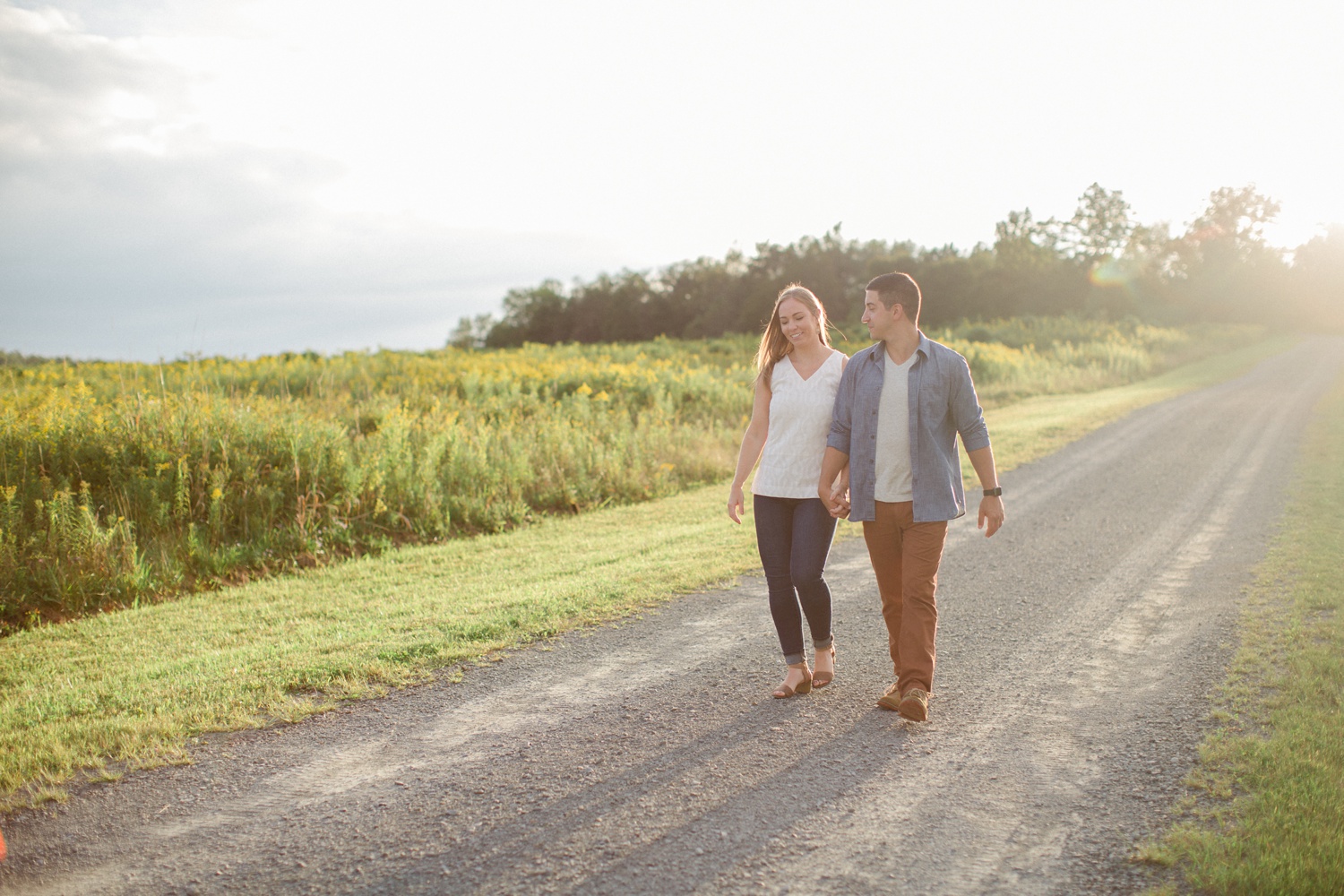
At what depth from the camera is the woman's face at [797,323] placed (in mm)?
4527

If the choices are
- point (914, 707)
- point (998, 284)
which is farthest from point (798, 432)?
point (998, 284)

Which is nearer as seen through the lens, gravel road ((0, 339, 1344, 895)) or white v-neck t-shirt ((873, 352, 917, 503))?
gravel road ((0, 339, 1344, 895))

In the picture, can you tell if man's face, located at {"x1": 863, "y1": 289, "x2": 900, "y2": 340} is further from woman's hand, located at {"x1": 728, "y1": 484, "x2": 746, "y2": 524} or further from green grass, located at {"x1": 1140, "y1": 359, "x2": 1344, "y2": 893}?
green grass, located at {"x1": 1140, "y1": 359, "x2": 1344, "y2": 893}

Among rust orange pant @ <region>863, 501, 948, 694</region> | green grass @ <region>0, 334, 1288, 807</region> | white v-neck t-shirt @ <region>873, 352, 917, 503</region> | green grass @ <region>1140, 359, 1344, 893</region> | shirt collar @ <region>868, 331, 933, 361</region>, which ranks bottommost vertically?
green grass @ <region>1140, 359, 1344, 893</region>

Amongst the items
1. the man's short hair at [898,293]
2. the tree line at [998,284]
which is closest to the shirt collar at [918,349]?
the man's short hair at [898,293]

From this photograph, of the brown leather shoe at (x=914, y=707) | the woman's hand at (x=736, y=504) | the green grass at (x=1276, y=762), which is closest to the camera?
the green grass at (x=1276, y=762)

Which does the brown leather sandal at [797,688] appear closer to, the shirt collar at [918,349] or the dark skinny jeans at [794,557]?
the dark skinny jeans at [794,557]

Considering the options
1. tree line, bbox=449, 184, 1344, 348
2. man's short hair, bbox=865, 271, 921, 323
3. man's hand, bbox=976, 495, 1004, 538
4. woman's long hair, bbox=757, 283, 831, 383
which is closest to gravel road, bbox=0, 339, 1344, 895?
man's hand, bbox=976, 495, 1004, 538

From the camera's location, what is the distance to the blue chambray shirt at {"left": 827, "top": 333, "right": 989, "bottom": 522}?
171 inches

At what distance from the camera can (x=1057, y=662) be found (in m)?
5.23

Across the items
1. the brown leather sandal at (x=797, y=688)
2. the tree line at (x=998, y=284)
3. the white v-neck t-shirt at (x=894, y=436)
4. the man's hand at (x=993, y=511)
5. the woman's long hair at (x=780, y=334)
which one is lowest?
the brown leather sandal at (x=797, y=688)

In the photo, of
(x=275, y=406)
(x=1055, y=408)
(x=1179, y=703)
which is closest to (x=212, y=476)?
(x=275, y=406)

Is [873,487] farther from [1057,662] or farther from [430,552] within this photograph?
[430,552]

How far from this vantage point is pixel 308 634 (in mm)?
5992
